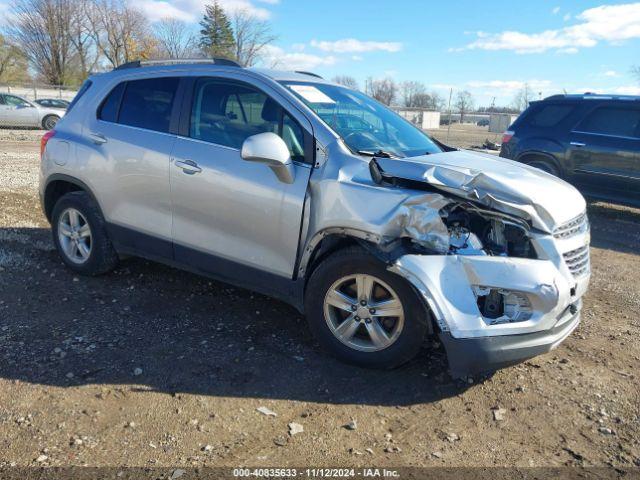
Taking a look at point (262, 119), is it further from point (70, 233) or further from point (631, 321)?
point (631, 321)

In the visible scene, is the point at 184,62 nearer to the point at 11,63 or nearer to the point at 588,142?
the point at 588,142

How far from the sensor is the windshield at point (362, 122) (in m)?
3.75

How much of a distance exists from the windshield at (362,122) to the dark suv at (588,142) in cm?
534

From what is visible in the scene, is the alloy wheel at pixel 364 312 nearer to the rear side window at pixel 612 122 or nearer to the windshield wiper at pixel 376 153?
the windshield wiper at pixel 376 153

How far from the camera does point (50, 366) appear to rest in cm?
342

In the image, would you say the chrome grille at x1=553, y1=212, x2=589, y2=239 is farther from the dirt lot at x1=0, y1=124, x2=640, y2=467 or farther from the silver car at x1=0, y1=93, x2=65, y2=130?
the silver car at x1=0, y1=93, x2=65, y2=130

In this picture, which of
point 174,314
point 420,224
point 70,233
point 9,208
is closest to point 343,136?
point 420,224

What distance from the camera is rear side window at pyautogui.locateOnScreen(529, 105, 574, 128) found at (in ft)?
29.9

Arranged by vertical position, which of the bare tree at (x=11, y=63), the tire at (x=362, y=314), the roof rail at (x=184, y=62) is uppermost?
the bare tree at (x=11, y=63)

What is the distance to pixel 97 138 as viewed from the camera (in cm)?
460

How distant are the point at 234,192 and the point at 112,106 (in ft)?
5.68

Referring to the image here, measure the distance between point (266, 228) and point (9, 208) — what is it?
5439mm

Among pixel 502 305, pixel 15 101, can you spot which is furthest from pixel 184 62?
pixel 15 101

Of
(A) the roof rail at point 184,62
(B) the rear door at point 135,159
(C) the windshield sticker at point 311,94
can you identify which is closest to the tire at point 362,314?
(C) the windshield sticker at point 311,94
